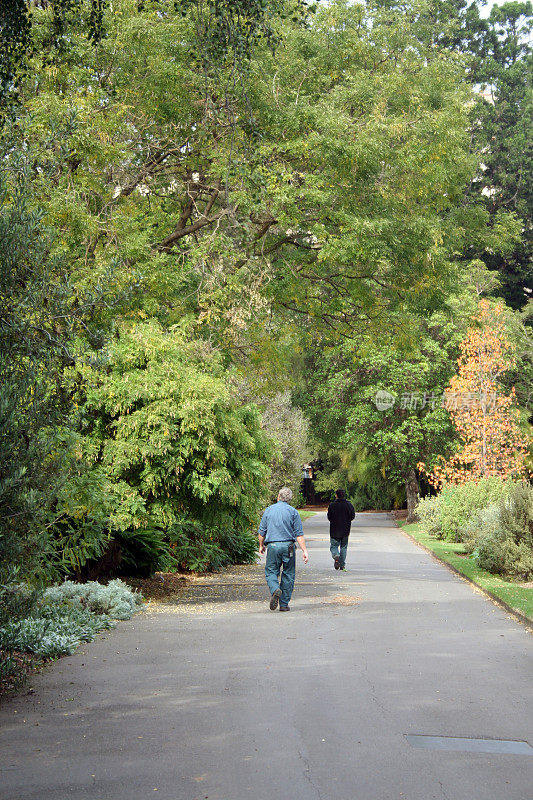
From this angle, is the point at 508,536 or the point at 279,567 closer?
the point at 279,567

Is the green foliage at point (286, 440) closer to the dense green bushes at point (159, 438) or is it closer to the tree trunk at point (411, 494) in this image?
the tree trunk at point (411, 494)

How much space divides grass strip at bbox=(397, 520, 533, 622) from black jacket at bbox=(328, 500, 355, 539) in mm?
2832

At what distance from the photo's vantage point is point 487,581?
18.8m

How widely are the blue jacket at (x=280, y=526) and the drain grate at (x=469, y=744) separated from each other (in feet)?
25.6

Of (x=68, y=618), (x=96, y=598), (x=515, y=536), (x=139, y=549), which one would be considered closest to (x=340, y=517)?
(x=515, y=536)

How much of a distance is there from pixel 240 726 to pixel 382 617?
22.9 feet

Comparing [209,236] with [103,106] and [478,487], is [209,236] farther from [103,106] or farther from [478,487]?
[478,487]

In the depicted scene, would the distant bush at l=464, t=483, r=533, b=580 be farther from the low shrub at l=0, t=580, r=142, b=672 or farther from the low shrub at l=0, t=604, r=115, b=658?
the low shrub at l=0, t=604, r=115, b=658

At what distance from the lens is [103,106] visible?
1773cm

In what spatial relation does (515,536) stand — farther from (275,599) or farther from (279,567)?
(275,599)

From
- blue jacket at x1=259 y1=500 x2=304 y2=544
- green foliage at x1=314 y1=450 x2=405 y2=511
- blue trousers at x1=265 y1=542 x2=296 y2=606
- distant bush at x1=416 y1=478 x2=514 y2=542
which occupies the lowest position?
blue trousers at x1=265 y1=542 x2=296 y2=606

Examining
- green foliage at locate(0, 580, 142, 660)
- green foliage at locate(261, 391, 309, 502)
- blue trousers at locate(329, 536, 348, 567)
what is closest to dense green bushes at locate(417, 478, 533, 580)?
blue trousers at locate(329, 536, 348, 567)

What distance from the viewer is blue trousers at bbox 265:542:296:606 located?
47.4 ft

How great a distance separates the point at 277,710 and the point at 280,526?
710cm
